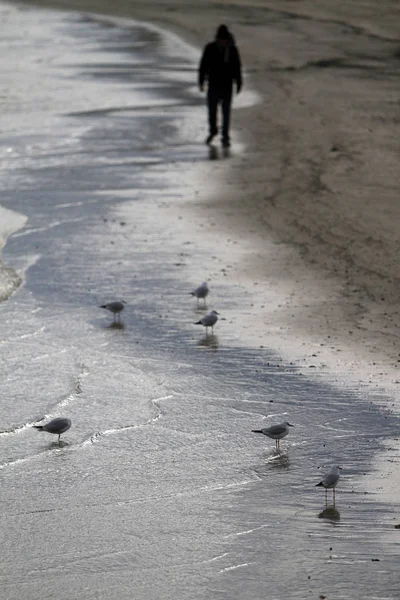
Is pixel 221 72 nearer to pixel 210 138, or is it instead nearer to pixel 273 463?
pixel 210 138

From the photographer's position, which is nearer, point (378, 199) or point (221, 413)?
point (221, 413)

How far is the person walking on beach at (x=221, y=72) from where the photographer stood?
1939 cm

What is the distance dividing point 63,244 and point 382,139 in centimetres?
751

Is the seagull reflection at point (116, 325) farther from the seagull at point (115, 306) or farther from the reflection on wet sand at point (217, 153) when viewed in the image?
the reflection on wet sand at point (217, 153)

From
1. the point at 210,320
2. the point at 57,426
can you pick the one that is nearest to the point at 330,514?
the point at 57,426

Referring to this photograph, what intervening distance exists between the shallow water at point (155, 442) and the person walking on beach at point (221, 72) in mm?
4069

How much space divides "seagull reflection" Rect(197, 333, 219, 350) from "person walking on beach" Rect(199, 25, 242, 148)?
30.2ft

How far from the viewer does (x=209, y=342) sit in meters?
10.7

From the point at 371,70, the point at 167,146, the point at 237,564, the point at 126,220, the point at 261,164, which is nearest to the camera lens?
the point at 237,564

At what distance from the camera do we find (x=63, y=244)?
46.5 ft

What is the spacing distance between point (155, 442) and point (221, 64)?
38.5 feet

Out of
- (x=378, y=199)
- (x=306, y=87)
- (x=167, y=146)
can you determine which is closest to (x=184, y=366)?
(x=378, y=199)

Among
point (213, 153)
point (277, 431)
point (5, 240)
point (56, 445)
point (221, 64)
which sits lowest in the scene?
point (213, 153)

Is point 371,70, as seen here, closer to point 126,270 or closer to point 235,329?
point 126,270
